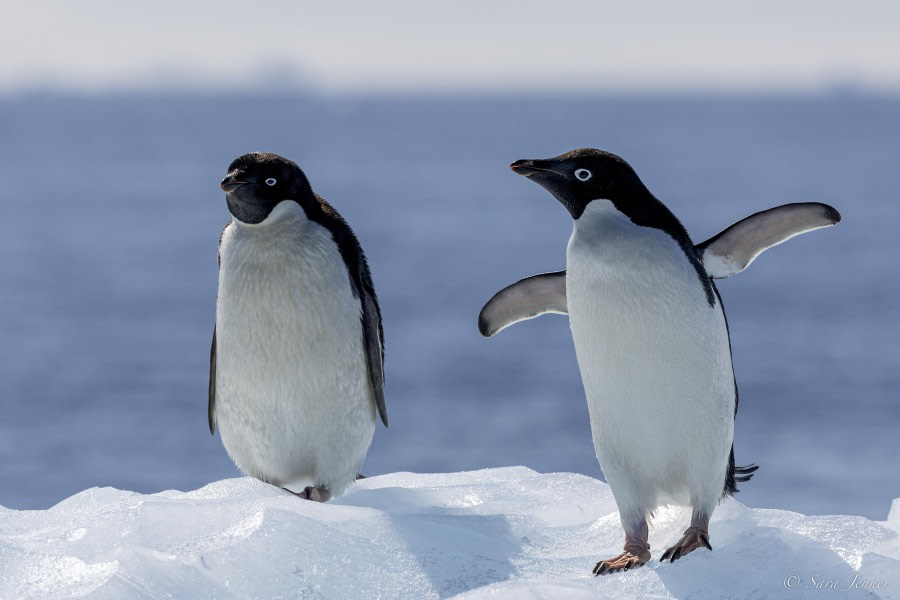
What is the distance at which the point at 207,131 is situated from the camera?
386 ft

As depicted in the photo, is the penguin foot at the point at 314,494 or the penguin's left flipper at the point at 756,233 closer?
the penguin's left flipper at the point at 756,233

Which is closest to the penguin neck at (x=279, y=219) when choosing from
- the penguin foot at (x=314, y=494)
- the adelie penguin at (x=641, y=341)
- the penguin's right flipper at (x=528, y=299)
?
the penguin's right flipper at (x=528, y=299)

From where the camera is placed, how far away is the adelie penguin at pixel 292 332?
482 centimetres

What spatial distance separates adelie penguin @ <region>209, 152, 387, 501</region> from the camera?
4824 millimetres

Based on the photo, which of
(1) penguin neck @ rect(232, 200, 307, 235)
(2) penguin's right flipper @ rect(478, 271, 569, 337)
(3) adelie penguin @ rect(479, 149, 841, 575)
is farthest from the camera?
(1) penguin neck @ rect(232, 200, 307, 235)

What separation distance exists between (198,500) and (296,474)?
564 mm

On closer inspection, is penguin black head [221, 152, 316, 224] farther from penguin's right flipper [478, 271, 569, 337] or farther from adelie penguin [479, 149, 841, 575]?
adelie penguin [479, 149, 841, 575]

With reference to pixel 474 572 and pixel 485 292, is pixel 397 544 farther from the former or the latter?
pixel 485 292

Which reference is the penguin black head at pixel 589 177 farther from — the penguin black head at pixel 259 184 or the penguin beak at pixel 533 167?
the penguin black head at pixel 259 184

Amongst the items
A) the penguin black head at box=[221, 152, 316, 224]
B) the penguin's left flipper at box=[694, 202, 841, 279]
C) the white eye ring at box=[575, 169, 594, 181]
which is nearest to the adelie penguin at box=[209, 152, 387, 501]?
the penguin black head at box=[221, 152, 316, 224]

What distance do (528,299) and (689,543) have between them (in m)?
1.03

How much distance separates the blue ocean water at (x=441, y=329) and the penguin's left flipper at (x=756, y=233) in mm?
8831

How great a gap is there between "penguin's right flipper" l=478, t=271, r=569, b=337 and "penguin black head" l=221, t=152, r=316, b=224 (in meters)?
0.79

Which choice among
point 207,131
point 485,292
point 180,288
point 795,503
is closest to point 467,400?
point 795,503
